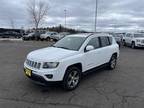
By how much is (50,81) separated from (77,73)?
106cm

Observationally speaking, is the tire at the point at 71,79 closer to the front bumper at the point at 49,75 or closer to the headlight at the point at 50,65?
the front bumper at the point at 49,75

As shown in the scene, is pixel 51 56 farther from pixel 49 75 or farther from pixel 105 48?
pixel 105 48

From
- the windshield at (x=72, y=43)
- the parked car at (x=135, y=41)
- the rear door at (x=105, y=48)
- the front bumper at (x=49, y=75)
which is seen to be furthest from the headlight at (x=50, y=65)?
the parked car at (x=135, y=41)

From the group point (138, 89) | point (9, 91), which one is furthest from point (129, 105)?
point (9, 91)

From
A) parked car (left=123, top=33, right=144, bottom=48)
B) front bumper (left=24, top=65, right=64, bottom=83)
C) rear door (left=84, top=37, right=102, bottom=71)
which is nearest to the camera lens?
front bumper (left=24, top=65, right=64, bottom=83)

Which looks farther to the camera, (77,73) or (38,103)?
(77,73)

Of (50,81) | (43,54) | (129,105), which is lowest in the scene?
(129,105)

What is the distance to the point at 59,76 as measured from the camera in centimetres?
492

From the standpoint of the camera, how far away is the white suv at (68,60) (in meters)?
4.88

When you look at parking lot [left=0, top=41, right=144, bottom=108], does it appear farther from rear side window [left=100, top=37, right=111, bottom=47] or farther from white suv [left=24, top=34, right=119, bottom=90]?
rear side window [left=100, top=37, right=111, bottom=47]

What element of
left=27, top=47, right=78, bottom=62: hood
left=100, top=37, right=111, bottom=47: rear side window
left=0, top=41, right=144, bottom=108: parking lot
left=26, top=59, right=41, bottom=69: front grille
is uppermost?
left=100, top=37, right=111, bottom=47: rear side window

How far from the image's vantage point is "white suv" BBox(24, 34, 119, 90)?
4.88 metres

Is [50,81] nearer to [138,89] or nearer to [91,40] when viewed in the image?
[91,40]

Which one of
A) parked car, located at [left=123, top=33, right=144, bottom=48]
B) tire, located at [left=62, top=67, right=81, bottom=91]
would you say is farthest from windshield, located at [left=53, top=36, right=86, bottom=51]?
parked car, located at [left=123, top=33, right=144, bottom=48]
